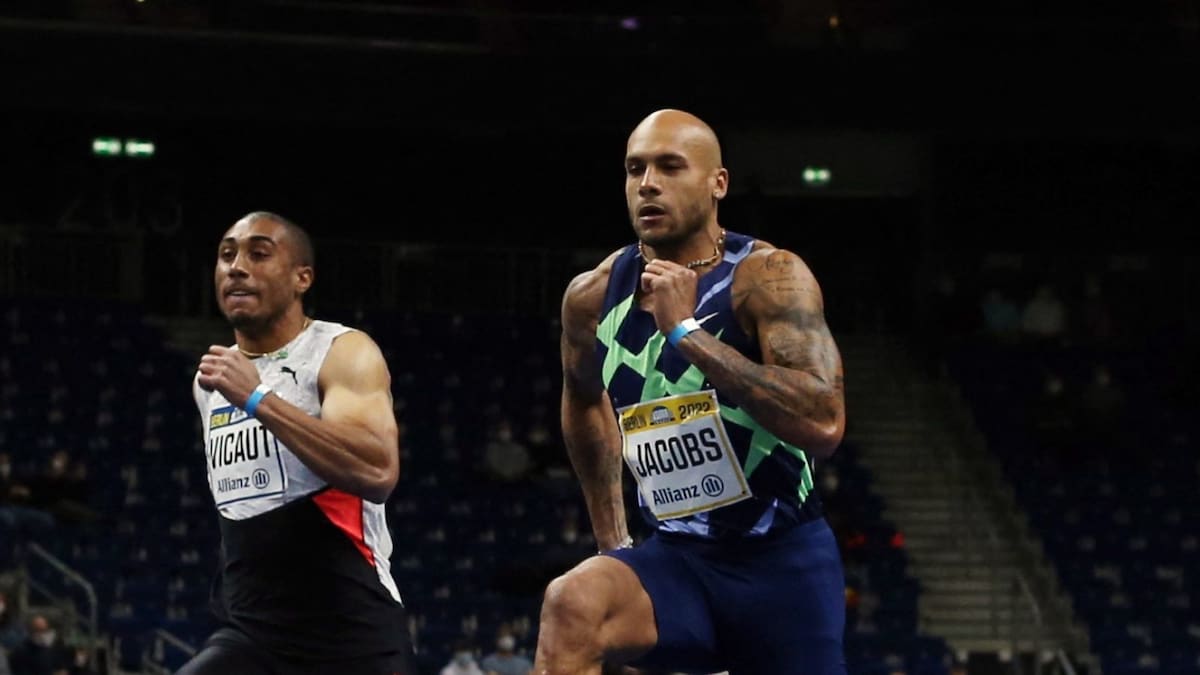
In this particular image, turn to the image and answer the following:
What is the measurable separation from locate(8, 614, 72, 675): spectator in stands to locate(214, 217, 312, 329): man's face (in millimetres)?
9324

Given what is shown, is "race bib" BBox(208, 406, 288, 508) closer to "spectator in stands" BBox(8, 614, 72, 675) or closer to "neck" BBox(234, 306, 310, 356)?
"neck" BBox(234, 306, 310, 356)

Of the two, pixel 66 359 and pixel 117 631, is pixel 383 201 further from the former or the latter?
pixel 117 631

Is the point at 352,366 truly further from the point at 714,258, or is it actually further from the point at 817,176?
the point at 817,176

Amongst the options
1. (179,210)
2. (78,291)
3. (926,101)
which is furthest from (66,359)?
(926,101)

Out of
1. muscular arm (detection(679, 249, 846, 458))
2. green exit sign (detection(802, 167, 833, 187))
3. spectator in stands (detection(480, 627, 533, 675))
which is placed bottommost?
spectator in stands (detection(480, 627, 533, 675))

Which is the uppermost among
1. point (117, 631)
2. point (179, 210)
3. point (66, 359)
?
point (179, 210)

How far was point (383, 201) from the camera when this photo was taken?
26656 millimetres

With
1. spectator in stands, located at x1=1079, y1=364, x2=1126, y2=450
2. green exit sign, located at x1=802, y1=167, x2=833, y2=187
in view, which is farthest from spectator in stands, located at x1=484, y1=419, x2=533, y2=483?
green exit sign, located at x1=802, y1=167, x2=833, y2=187

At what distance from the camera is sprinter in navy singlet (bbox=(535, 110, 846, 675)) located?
18.7 feet

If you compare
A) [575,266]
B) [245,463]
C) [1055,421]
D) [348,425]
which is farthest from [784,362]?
[575,266]

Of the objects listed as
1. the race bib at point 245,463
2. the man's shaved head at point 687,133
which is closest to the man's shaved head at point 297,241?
the race bib at point 245,463

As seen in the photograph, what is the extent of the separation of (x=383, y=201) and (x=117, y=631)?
10694 millimetres


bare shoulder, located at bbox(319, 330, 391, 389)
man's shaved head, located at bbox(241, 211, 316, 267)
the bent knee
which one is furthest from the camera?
man's shaved head, located at bbox(241, 211, 316, 267)

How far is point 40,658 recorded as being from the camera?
15.4 meters
